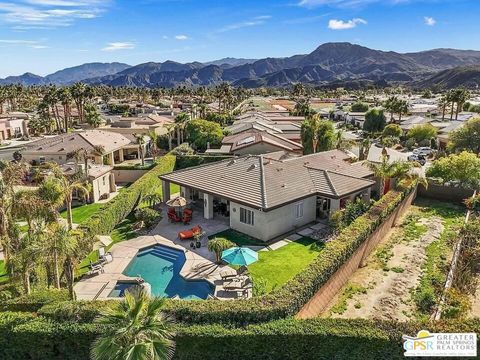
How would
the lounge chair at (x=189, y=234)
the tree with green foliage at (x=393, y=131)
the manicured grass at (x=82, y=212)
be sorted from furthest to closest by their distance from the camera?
the tree with green foliage at (x=393, y=131) → the manicured grass at (x=82, y=212) → the lounge chair at (x=189, y=234)

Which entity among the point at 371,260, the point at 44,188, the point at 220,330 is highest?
the point at 44,188

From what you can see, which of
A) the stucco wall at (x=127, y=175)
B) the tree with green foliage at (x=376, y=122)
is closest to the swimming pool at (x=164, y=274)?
the stucco wall at (x=127, y=175)

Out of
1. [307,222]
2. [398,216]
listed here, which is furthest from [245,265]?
[398,216]

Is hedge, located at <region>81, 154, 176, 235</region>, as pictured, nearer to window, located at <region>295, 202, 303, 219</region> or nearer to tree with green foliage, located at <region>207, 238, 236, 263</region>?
tree with green foliage, located at <region>207, 238, 236, 263</region>

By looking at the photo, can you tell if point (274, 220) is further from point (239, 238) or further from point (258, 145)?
point (258, 145)

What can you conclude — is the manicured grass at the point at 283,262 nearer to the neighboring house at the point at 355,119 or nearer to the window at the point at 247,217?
the window at the point at 247,217

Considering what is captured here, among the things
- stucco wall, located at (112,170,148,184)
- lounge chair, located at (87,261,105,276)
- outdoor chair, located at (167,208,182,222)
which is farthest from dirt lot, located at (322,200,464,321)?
stucco wall, located at (112,170,148,184)

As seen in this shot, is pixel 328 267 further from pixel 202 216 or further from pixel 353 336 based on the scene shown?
pixel 202 216
